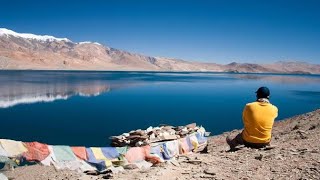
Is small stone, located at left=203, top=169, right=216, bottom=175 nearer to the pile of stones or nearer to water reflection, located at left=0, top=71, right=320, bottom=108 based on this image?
the pile of stones

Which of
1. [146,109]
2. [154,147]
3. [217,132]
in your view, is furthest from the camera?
[146,109]

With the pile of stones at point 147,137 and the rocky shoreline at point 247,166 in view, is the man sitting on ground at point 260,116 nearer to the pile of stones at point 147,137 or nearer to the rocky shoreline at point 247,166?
the rocky shoreline at point 247,166

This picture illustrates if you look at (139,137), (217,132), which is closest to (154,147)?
(139,137)

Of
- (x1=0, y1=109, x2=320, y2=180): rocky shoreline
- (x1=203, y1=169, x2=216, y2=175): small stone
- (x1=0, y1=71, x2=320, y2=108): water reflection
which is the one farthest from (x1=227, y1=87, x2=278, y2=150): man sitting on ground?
(x1=0, y1=71, x2=320, y2=108): water reflection

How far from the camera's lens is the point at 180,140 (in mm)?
11539

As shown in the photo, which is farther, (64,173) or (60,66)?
(60,66)

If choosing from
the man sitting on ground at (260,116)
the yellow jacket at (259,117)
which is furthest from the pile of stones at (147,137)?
the yellow jacket at (259,117)

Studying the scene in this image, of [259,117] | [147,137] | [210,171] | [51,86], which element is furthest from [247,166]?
[51,86]

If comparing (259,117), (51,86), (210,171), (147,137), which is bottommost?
(51,86)

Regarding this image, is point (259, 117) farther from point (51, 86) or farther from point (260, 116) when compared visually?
point (51, 86)

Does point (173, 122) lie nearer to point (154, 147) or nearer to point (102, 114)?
point (102, 114)

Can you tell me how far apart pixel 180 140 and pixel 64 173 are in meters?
4.09

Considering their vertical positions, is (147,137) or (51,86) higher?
(147,137)

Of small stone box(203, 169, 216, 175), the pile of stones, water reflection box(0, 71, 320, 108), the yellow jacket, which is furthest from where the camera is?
water reflection box(0, 71, 320, 108)
